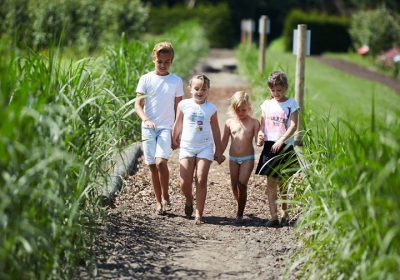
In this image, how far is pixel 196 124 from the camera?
6.00m

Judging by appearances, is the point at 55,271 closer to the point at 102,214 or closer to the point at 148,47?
the point at 102,214

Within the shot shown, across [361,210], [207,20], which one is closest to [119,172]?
[361,210]

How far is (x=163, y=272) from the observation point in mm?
4730

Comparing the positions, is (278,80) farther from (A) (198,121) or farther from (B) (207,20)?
(B) (207,20)

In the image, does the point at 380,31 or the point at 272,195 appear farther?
the point at 380,31

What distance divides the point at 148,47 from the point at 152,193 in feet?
13.0

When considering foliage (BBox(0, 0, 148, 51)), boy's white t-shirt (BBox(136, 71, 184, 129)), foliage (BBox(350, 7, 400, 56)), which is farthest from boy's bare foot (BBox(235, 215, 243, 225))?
foliage (BBox(350, 7, 400, 56))

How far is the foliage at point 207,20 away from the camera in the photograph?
132 feet

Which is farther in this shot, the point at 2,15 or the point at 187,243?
the point at 2,15

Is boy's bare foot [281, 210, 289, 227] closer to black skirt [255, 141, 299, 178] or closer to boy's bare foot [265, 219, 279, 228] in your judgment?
boy's bare foot [265, 219, 279, 228]

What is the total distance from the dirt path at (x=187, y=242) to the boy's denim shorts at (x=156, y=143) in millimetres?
460

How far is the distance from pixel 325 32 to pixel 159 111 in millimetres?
33282

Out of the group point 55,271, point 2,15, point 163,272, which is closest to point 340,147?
point 163,272

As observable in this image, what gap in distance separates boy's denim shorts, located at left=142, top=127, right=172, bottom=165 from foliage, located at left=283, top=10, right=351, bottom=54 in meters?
32.3
